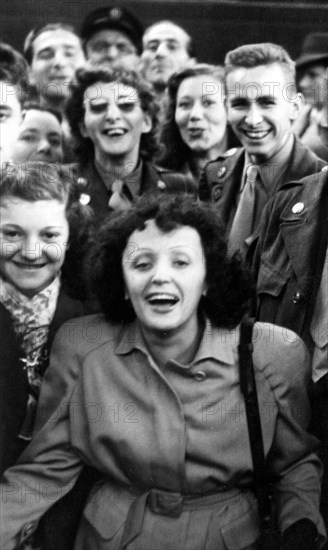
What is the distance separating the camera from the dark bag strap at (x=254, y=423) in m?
2.86

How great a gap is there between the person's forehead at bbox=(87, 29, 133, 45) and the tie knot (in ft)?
2.20

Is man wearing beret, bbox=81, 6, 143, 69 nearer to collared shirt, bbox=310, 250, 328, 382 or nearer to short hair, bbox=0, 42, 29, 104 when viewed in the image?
short hair, bbox=0, 42, 29, 104

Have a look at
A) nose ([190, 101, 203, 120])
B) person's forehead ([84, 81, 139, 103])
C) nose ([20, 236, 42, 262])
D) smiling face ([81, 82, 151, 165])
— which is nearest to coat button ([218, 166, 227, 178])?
nose ([190, 101, 203, 120])

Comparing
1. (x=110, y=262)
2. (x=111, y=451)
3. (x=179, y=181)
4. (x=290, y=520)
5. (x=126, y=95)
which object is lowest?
(x=290, y=520)

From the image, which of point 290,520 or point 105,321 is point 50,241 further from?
point 290,520

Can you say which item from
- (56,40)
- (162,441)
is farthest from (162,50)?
(162,441)

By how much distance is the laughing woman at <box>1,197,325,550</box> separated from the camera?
281 cm

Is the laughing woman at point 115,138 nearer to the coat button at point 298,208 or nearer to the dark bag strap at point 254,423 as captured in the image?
the coat button at point 298,208

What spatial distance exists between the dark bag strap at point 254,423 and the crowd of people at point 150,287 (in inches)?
0.7

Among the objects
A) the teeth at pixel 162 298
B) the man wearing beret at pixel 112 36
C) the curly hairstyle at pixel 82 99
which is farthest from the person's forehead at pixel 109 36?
the teeth at pixel 162 298

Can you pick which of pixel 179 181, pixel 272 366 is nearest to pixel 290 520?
pixel 272 366

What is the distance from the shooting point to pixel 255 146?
9.80 ft

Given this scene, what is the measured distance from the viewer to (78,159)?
117 inches

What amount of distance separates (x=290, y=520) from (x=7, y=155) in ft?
5.73
